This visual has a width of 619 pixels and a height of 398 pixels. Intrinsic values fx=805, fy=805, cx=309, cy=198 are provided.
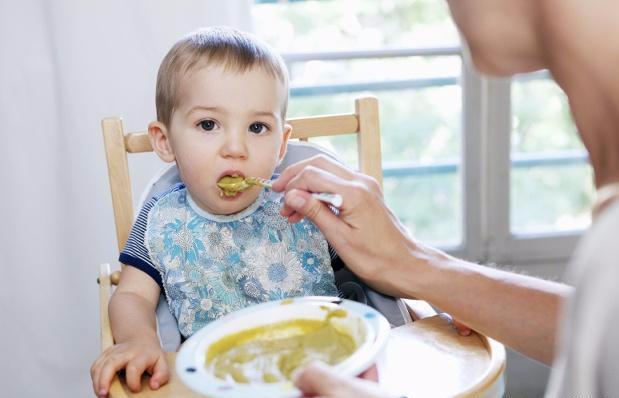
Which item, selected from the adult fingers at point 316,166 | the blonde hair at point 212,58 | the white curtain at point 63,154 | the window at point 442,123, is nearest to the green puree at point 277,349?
the adult fingers at point 316,166

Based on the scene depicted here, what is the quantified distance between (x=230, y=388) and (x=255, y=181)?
532mm

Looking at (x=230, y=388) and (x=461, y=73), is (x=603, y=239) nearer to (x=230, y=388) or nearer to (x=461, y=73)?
(x=230, y=388)

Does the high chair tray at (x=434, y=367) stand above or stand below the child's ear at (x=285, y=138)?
below

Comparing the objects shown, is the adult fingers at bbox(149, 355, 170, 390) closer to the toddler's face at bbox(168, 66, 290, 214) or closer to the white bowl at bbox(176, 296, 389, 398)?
the white bowl at bbox(176, 296, 389, 398)

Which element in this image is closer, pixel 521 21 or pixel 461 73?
pixel 521 21

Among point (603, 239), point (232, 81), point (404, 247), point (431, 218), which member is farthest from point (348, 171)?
point (431, 218)

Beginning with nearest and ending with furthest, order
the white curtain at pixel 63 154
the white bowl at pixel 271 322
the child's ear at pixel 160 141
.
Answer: the white bowl at pixel 271 322 → the child's ear at pixel 160 141 → the white curtain at pixel 63 154

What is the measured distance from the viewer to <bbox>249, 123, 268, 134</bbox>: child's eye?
139 cm

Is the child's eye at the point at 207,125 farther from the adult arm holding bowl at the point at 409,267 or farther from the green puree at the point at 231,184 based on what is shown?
the adult arm holding bowl at the point at 409,267

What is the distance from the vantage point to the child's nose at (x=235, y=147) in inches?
52.8

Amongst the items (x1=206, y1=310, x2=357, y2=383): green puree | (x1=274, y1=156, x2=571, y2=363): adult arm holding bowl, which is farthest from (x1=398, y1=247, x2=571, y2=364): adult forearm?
(x1=206, y1=310, x2=357, y2=383): green puree

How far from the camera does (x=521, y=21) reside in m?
0.77

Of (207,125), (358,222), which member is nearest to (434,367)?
(358,222)

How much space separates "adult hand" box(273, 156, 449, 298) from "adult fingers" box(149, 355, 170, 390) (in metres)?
0.28
